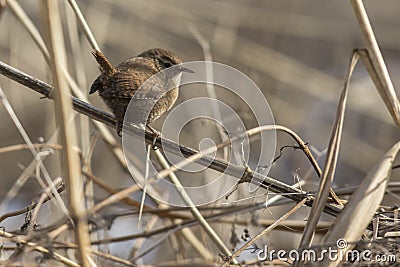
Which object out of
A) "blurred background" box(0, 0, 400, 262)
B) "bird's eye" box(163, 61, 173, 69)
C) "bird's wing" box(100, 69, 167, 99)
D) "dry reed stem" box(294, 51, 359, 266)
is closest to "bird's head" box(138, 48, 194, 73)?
"bird's eye" box(163, 61, 173, 69)

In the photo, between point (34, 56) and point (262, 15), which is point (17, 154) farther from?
point (262, 15)

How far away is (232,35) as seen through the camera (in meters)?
3.72

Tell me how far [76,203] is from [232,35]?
2.85 meters

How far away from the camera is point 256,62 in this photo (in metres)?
3.84

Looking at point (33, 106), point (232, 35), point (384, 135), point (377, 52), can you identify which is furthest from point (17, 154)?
point (377, 52)

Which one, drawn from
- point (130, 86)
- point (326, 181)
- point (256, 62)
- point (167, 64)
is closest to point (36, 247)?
point (326, 181)

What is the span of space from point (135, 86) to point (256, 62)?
1956mm

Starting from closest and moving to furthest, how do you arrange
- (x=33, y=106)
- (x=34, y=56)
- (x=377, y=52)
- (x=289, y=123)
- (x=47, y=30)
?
(x=47, y=30) → (x=377, y=52) → (x=289, y=123) → (x=34, y=56) → (x=33, y=106)

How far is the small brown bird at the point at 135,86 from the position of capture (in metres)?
1.96

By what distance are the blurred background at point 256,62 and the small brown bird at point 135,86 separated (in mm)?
1240

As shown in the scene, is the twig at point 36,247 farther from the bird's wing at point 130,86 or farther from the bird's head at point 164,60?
the bird's head at point 164,60

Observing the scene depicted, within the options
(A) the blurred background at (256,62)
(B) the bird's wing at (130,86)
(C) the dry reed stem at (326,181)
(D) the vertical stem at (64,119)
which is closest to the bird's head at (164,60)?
(B) the bird's wing at (130,86)

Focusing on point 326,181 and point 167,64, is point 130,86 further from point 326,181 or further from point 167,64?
point 326,181

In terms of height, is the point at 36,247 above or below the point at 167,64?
below
